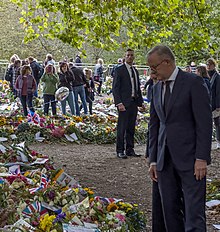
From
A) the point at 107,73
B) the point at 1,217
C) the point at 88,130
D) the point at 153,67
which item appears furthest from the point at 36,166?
the point at 107,73

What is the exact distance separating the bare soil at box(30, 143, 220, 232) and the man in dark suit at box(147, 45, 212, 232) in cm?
148

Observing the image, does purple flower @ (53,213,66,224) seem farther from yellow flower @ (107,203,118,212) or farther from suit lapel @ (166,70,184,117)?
suit lapel @ (166,70,184,117)

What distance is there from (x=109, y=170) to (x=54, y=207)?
431 cm

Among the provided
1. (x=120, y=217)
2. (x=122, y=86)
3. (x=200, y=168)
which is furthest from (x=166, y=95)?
(x=122, y=86)

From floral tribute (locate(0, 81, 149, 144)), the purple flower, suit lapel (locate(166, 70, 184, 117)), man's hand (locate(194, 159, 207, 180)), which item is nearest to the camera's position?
man's hand (locate(194, 159, 207, 180))

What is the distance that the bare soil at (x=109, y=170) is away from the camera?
8117 millimetres

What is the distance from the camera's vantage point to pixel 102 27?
11.0 m

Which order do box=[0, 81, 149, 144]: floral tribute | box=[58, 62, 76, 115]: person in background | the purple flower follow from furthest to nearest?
box=[58, 62, 76, 115]: person in background → box=[0, 81, 149, 144]: floral tribute → the purple flower

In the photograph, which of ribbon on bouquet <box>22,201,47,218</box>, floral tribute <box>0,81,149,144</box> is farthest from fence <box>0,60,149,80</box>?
ribbon on bouquet <box>22,201,47,218</box>

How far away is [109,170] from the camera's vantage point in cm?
1002

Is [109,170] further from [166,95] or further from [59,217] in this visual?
[166,95]

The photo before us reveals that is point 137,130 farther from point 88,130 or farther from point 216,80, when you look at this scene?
point 216,80

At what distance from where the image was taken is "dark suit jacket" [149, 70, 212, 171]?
4875 millimetres

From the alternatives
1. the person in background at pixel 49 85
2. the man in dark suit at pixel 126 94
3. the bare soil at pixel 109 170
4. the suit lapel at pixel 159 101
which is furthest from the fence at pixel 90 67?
the suit lapel at pixel 159 101
